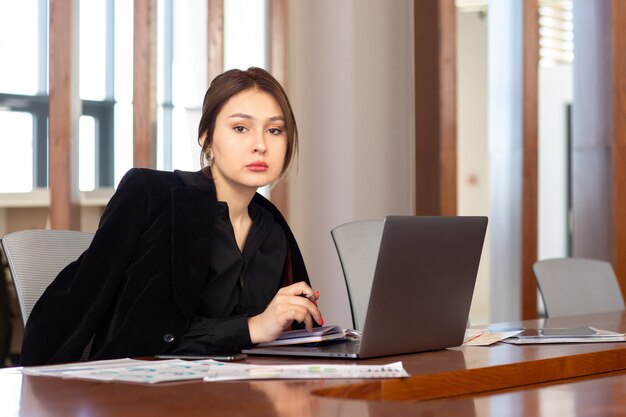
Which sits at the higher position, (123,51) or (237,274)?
(123,51)

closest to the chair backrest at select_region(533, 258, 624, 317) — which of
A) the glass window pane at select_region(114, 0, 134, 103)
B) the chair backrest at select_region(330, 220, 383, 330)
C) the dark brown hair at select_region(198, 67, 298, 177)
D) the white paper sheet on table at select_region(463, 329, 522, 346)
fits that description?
the chair backrest at select_region(330, 220, 383, 330)

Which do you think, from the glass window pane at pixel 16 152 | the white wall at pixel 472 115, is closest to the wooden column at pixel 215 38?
the glass window pane at pixel 16 152

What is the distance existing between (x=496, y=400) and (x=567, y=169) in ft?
33.2

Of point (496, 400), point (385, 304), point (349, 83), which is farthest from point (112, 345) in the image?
point (349, 83)

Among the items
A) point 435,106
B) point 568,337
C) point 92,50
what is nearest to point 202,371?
point 568,337

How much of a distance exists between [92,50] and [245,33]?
95cm

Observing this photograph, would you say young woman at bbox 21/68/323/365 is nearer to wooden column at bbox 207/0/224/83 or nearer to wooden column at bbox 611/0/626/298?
wooden column at bbox 207/0/224/83

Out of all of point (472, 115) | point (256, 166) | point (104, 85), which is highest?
point (472, 115)

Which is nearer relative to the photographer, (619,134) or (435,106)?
(435,106)

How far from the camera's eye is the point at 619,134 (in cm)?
567

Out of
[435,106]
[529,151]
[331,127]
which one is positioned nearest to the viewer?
[331,127]

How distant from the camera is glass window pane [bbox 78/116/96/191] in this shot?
4.22 m

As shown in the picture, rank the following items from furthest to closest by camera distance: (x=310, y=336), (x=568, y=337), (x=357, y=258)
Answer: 1. (x=357, y=258)
2. (x=568, y=337)
3. (x=310, y=336)

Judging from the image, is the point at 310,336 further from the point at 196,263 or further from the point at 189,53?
the point at 189,53
